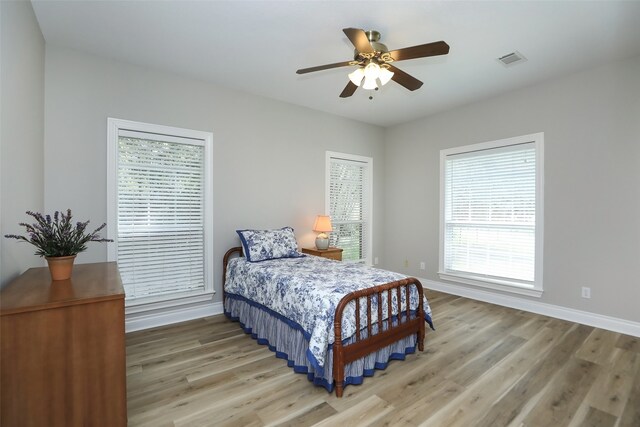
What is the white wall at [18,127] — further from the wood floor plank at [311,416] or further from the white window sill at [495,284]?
the white window sill at [495,284]

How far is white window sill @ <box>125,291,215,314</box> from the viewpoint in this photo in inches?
124

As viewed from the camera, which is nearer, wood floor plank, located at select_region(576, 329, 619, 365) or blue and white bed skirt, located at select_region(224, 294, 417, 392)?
blue and white bed skirt, located at select_region(224, 294, 417, 392)

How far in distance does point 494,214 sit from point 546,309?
1294mm

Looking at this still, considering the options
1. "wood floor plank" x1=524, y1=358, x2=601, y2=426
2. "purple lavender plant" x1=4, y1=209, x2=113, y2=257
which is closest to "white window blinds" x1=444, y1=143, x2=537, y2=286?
"wood floor plank" x1=524, y1=358, x2=601, y2=426

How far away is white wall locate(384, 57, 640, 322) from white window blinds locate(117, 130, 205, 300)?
383cm

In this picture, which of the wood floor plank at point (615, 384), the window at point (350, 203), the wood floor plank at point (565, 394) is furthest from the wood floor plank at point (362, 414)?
the window at point (350, 203)

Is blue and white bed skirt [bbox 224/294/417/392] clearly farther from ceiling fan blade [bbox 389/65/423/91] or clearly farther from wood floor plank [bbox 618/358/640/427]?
ceiling fan blade [bbox 389/65/423/91]

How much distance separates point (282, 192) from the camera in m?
4.23

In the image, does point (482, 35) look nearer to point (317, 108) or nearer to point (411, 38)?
point (411, 38)

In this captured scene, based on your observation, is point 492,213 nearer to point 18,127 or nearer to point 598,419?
point 598,419

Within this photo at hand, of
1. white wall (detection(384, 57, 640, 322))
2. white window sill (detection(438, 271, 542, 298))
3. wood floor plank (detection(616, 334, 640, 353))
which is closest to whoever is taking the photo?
wood floor plank (detection(616, 334, 640, 353))

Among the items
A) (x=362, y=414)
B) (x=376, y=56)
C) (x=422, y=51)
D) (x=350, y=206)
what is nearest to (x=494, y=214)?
(x=350, y=206)

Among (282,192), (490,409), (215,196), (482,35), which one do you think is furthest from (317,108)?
(490,409)

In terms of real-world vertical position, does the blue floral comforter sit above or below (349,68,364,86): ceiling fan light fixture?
below
